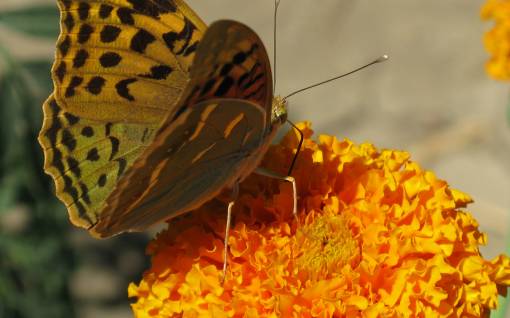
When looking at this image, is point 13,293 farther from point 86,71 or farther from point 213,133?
point 213,133

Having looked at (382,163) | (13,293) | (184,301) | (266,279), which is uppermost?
(382,163)

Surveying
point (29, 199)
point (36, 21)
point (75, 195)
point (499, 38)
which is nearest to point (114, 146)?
point (75, 195)

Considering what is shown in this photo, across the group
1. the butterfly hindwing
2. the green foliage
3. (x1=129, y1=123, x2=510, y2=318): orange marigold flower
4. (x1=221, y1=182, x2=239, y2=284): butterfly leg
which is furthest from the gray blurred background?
the butterfly hindwing

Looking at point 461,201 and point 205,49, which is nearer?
point 205,49

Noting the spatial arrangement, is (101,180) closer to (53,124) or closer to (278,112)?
(53,124)

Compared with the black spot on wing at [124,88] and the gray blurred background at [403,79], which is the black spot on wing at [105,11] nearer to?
the black spot on wing at [124,88]

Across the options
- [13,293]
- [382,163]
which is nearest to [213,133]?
[382,163]

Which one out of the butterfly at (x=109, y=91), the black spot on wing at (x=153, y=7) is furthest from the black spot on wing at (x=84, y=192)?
the black spot on wing at (x=153, y=7)
